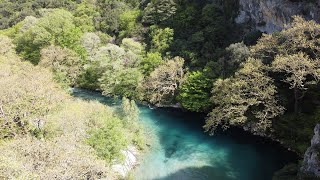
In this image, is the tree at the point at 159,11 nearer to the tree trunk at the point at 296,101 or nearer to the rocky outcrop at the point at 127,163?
the tree trunk at the point at 296,101

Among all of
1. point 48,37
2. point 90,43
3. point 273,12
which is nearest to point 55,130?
point 273,12

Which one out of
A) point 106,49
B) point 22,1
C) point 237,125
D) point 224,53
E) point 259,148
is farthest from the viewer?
point 22,1

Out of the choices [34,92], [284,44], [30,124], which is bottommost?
[30,124]

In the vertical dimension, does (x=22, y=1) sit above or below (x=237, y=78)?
above

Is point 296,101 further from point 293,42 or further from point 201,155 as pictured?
point 201,155

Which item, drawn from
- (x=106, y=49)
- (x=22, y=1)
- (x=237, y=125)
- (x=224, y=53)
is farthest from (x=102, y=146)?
(x=22, y=1)

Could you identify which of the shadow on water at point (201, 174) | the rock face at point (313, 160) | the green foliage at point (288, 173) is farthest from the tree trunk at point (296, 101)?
the shadow on water at point (201, 174)

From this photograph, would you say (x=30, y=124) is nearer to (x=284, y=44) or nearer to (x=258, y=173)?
(x=258, y=173)
